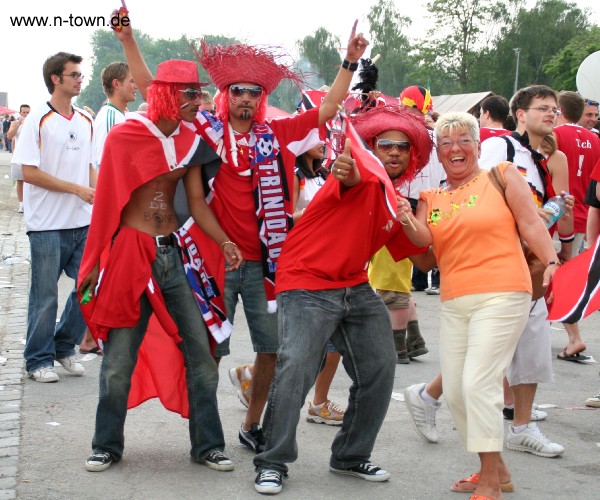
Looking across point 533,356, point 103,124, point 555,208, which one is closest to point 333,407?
point 533,356

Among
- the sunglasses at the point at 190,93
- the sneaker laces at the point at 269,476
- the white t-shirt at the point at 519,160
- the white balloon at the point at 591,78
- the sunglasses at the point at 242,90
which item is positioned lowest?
the sneaker laces at the point at 269,476

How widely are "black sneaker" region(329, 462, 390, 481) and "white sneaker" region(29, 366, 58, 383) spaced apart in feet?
8.99

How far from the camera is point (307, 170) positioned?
6.23 m

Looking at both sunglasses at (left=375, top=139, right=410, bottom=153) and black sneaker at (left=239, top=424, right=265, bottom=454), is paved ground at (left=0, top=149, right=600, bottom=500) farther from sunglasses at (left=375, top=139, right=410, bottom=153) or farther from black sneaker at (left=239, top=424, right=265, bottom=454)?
sunglasses at (left=375, top=139, right=410, bottom=153)

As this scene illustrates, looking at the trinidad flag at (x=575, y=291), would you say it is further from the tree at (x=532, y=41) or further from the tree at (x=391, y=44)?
the tree at (x=391, y=44)

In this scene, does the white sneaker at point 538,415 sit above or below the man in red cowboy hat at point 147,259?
below

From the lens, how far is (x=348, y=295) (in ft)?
16.2

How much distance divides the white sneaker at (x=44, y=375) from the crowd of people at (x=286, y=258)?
1.86m

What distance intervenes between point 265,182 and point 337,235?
0.55 meters

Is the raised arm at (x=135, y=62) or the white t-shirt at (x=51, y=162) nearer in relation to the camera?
the raised arm at (x=135, y=62)

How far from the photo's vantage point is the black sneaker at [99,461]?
5.02m

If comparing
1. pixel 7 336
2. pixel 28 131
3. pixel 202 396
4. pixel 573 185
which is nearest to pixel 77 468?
pixel 202 396

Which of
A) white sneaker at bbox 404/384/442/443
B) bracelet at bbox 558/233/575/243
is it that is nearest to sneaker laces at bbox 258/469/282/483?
white sneaker at bbox 404/384/442/443

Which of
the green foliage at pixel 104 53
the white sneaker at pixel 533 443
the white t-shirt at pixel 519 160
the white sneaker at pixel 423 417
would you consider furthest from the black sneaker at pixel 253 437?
the green foliage at pixel 104 53
